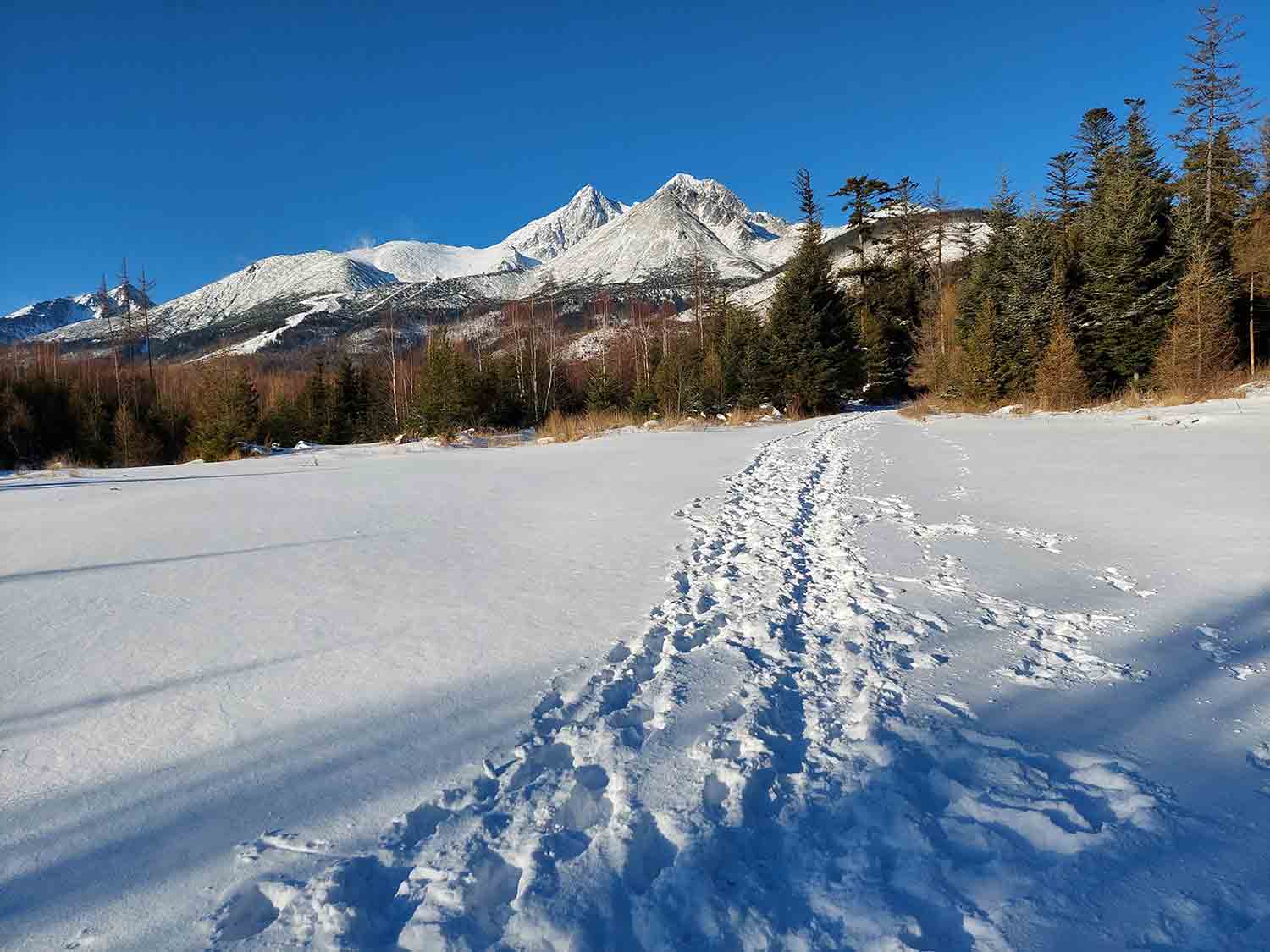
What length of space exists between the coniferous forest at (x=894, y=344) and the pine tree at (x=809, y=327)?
8 centimetres

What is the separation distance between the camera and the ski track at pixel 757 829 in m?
1.39

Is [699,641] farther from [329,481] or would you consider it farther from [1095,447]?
[1095,447]

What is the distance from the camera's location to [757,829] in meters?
1.73

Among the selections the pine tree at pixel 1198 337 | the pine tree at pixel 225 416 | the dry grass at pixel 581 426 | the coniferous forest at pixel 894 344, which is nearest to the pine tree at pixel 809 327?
the coniferous forest at pixel 894 344

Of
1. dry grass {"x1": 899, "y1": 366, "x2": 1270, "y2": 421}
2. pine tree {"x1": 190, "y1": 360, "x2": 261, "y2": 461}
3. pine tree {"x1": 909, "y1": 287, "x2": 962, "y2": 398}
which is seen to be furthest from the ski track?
pine tree {"x1": 190, "y1": 360, "x2": 261, "y2": 461}

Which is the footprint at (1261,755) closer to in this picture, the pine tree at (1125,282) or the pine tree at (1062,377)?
the pine tree at (1062,377)

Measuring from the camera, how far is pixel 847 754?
207 centimetres

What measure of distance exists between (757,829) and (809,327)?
26.2 m

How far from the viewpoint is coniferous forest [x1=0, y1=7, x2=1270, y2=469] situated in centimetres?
2091

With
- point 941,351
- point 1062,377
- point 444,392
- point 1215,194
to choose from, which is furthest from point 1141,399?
point 444,392

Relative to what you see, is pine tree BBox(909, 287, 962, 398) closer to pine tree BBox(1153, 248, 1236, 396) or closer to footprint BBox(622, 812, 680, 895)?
pine tree BBox(1153, 248, 1236, 396)

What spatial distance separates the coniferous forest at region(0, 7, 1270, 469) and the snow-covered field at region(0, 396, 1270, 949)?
62.5 feet

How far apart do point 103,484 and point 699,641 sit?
1041 cm

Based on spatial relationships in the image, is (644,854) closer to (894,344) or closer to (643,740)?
(643,740)
